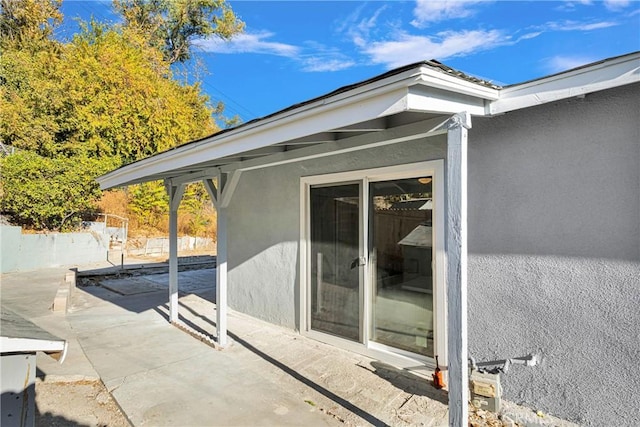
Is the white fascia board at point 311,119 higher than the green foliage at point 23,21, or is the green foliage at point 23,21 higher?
Result: the green foliage at point 23,21

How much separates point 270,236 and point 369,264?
1949 millimetres

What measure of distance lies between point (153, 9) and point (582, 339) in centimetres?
2836

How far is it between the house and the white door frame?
18 mm

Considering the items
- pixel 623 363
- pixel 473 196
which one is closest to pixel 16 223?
pixel 473 196

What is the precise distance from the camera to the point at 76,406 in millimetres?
3328

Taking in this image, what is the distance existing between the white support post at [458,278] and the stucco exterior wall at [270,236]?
1.73 m

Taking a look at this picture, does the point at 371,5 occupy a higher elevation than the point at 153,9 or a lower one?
lower

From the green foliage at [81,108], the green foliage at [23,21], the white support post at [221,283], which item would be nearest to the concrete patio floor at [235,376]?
the white support post at [221,283]

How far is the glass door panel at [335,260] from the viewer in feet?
14.7

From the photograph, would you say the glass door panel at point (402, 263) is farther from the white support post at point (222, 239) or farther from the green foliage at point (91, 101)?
the green foliage at point (91, 101)

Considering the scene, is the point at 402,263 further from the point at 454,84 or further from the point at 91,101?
the point at 91,101

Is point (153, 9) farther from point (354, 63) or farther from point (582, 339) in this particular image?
point (582, 339)

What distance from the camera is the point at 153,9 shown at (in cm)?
2359

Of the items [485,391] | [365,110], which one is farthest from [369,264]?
[365,110]
